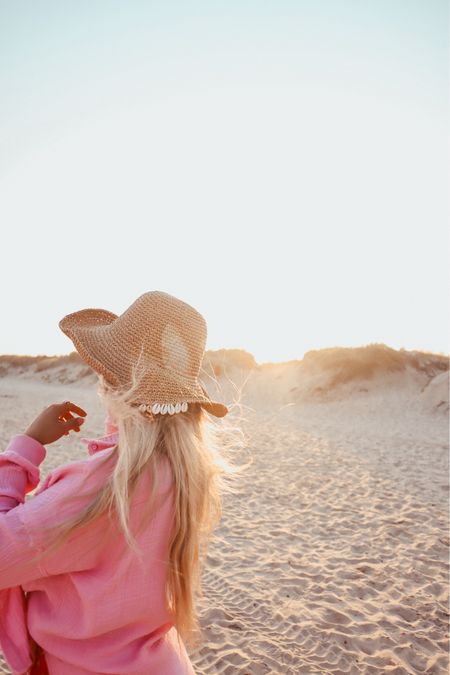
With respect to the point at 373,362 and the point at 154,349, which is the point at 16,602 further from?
the point at 373,362

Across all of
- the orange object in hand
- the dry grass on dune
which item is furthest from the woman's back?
the dry grass on dune

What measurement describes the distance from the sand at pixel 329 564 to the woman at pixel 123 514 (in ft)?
2.01

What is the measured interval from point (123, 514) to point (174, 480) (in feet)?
0.62

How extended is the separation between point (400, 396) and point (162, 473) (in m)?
22.1

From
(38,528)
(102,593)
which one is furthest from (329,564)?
(38,528)

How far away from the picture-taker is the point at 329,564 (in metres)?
5.20

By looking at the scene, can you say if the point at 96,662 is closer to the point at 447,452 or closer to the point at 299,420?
the point at 447,452

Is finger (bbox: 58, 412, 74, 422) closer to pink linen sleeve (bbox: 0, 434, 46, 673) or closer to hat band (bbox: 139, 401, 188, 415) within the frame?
pink linen sleeve (bbox: 0, 434, 46, 673)

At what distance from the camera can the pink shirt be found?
4.18 feet

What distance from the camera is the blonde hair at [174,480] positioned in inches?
49.1

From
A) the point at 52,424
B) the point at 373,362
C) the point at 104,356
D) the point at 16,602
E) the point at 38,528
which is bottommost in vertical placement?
the point at 16,602

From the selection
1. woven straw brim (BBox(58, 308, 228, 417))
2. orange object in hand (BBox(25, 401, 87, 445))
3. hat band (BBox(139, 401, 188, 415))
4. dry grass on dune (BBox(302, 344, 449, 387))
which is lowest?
orange object in hand (BBox(25, 401, 87, 445))

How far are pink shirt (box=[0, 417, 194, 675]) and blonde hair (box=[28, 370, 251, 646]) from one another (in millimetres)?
27

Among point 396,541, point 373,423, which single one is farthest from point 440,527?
point 373,423
